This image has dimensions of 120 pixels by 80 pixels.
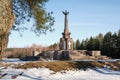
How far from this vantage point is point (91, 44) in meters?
61.3

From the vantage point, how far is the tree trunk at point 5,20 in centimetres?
988

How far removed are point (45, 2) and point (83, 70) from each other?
11.0 m

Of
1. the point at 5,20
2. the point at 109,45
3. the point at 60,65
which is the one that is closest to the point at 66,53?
the point at 60,65

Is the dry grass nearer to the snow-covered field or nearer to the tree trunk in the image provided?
the snow-covered field

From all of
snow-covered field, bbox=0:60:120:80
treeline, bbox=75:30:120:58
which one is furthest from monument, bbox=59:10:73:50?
snow-covered field, bbox=0:60:120:80

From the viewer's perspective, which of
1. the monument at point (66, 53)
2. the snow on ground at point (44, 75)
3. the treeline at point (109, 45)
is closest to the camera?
the snow on ground at point (44, 75)

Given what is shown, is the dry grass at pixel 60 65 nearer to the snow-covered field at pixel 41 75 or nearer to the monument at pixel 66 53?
the snow-covered field at pixel 41 75

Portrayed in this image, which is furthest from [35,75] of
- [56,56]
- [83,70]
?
[56,56]

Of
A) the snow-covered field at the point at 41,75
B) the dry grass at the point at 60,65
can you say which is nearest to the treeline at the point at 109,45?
the dry grass at the point at 60,65

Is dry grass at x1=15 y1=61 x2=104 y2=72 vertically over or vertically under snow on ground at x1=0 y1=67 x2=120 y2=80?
over

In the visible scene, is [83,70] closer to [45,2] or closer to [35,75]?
[35,75]

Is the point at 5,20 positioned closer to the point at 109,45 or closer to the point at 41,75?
the point at 41,75

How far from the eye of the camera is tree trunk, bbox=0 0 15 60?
9875mm

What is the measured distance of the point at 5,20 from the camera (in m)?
10.0
